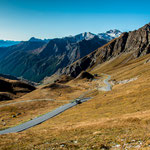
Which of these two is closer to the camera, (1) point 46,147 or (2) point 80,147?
(2) point 80,147

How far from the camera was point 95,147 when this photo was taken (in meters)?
16.4

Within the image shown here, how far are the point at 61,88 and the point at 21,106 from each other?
200 ft

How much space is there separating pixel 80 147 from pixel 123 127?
10266 millimetres

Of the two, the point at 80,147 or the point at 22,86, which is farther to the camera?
the point at 22,86

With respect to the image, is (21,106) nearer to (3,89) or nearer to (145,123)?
(145,123)

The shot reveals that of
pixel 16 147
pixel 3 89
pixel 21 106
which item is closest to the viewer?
pixel 16 147

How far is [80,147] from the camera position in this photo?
1736 cm

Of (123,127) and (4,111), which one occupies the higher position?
(123,127)

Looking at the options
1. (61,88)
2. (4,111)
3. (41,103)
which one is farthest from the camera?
(61,88)

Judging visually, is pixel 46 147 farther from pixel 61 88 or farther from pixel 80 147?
pixel 61 88

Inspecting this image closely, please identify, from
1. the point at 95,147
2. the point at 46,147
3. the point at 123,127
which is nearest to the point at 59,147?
the point at 46,147

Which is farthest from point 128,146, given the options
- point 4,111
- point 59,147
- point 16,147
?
point 4,111

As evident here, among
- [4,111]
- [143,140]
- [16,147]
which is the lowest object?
[4,111]

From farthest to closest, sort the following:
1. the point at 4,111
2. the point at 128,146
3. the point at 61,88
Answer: the point at 61,88, the point at 4,111, the point at 128,146
